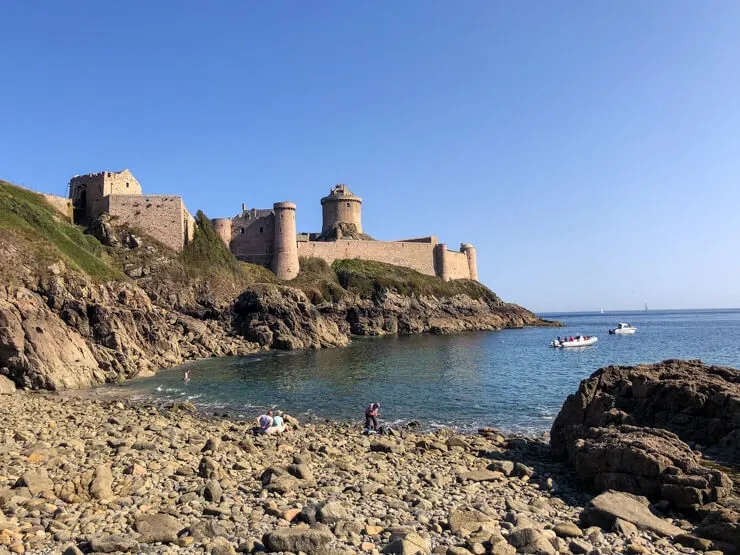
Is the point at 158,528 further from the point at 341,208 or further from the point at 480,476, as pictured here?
the point at 341,208

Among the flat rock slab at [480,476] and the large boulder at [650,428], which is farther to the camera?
the flat rock slab at [480,476]

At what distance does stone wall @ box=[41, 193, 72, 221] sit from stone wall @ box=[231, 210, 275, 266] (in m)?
22.5

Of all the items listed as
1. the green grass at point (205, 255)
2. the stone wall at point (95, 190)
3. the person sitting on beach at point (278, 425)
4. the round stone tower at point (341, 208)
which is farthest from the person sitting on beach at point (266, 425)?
the round stone tower at point (341, 208)

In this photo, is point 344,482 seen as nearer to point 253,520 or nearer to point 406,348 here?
point 253,520

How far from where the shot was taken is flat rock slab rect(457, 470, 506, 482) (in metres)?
12.7

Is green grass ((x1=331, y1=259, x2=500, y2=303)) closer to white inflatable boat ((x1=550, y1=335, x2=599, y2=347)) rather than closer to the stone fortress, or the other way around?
the stone fortress

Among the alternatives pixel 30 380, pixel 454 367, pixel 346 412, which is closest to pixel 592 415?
pixel 346 412

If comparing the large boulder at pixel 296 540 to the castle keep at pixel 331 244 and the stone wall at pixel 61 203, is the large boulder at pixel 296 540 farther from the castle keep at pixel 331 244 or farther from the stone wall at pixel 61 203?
the castle keep at pixel 331 244

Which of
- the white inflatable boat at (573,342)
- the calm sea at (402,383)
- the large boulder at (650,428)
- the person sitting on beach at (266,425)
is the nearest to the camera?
the large boulder at (650,428)

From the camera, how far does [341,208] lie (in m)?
93.1

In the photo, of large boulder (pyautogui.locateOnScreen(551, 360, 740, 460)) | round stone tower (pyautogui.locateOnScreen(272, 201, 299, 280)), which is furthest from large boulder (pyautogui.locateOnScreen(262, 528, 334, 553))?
round stone tower (pyautogui.locateOnScreen(272, 201, 299, 280))

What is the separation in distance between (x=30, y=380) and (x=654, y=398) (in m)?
29.0

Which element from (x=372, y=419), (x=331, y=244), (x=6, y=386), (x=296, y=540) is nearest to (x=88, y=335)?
(x=6, y=386)

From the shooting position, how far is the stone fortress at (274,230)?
56562 millimetres
